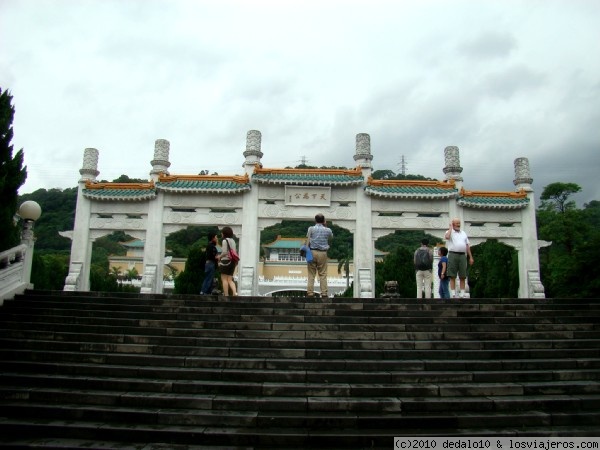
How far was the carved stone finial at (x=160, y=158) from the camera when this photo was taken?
1496 cm

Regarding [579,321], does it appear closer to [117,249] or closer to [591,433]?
[591,433]

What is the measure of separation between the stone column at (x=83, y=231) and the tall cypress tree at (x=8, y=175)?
514 centimetres

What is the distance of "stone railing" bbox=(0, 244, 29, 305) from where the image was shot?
26.3ft

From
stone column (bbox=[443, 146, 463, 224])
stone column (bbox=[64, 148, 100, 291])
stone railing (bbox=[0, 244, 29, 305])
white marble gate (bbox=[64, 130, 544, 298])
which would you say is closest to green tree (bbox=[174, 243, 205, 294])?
white marble gate (bbox=[64, 130, 544, 298])

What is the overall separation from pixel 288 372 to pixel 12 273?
6314 millimetres

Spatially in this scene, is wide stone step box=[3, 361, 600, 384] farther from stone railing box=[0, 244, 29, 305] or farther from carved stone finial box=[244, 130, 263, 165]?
carved stone finial box=[244, 130, 263, 165]

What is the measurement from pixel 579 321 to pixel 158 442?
731cm

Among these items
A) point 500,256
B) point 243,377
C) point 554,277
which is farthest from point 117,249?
point 243,377

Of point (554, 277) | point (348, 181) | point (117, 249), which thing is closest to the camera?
point (348, 181)

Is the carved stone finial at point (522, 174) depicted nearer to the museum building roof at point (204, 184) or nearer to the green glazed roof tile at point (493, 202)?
the green glazed roof tile at point (493, 202)

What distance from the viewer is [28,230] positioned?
29.6 ft

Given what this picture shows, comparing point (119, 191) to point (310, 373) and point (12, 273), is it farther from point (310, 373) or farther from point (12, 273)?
point (310, 373)

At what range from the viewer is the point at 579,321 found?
761cm

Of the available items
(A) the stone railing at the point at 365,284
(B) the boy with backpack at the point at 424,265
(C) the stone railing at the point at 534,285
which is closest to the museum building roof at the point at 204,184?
(A) the stone railing at the point at 365,284
